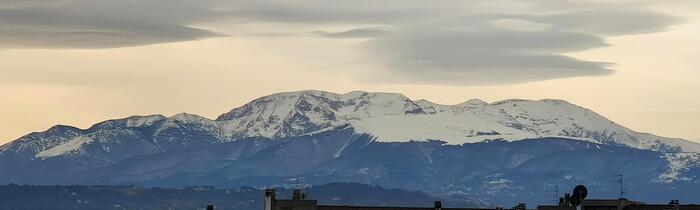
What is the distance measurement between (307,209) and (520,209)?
20.7 metres

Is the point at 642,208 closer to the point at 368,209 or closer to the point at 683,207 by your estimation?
the point at 683,207

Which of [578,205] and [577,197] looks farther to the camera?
[578,205]

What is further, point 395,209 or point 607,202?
point 395,209

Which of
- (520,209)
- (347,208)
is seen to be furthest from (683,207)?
(347,208)

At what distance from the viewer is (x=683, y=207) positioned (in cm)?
16362

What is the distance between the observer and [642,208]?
16588 cm

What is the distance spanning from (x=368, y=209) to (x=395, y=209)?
321 cm

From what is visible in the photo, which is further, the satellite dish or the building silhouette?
the satellite dish

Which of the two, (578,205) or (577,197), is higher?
(577,197)

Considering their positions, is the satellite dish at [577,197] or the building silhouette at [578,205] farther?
the satellite dish at [577,197]

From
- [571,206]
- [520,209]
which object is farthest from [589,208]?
[520,209]

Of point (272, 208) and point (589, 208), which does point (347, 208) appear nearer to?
point (272, 208)

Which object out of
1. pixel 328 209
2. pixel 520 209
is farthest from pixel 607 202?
pixel 328 209

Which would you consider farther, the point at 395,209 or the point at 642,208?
the point at 395,209
